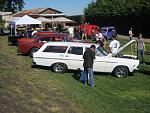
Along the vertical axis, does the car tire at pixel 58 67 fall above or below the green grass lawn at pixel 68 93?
above

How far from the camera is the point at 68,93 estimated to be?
13.0m

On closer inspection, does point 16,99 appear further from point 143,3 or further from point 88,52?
point 143,3

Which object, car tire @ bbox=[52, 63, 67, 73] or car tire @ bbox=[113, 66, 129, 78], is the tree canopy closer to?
car tire @ bbox=[113, 66, 129, 78]

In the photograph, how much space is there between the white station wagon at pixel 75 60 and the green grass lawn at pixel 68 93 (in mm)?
400

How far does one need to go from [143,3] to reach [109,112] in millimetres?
39261

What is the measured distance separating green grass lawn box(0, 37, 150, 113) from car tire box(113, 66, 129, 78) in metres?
0.30

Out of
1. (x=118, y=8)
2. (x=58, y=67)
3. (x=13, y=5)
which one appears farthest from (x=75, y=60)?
(x=13, y=5)

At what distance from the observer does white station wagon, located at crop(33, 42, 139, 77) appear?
57.5 feet

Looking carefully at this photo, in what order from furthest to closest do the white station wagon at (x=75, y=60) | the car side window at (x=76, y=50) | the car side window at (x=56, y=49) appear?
the car side window at (x=56, y=49)
the car side window at (x=76, y=50)
the white station wagon at (x=75, y=60)

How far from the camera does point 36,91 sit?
41.6ft

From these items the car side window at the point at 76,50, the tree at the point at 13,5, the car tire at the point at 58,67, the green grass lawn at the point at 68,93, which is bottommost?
the green grass lawn at the point at 68,93

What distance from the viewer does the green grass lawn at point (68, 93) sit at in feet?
35.2

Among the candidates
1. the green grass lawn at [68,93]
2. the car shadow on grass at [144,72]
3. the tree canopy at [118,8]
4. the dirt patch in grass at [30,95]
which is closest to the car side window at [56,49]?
the green grass lawn at [68,93]

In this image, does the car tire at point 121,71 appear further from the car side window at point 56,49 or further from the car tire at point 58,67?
the car side window at point 56,49
